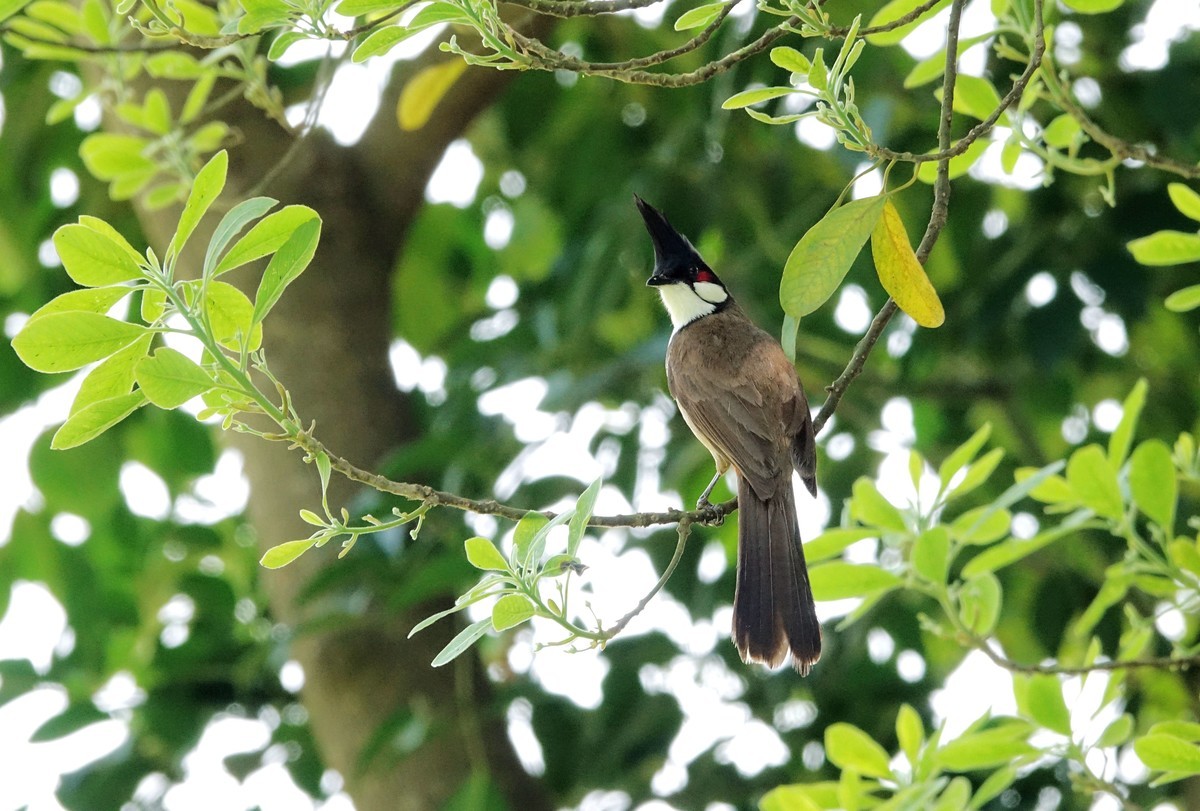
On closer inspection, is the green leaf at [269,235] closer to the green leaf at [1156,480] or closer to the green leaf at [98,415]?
the green leaf at [98,415]

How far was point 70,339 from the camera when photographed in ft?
4.74

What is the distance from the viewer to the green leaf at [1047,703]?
2021mm

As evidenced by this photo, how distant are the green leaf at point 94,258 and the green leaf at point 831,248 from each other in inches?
31.1

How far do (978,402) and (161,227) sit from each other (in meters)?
2.46

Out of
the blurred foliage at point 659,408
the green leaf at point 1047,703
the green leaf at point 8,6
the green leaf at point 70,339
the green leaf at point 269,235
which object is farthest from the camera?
the blurred foliage at point 659,408

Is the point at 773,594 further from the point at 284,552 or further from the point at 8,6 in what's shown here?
the point at 8,6

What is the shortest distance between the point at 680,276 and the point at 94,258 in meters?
1.85

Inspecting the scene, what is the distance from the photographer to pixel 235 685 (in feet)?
12.9

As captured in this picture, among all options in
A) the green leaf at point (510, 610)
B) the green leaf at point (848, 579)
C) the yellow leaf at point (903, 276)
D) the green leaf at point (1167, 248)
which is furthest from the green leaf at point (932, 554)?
the green leaf at point (510, 610)

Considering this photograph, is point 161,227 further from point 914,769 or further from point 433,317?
point 914,769

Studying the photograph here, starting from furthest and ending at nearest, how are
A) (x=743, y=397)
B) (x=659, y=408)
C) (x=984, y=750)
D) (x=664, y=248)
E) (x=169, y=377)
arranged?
(x=659, y=408)
(x=664, y=248)
(x=743, y=397)
(x=984, y=750)
(x=169, y=377)

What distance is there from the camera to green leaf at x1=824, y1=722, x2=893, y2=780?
208cm

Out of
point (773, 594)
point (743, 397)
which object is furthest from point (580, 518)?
point (743, 397)

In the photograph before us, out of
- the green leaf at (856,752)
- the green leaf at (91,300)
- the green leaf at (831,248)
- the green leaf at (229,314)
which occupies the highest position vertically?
the green leaf at (91,300)
